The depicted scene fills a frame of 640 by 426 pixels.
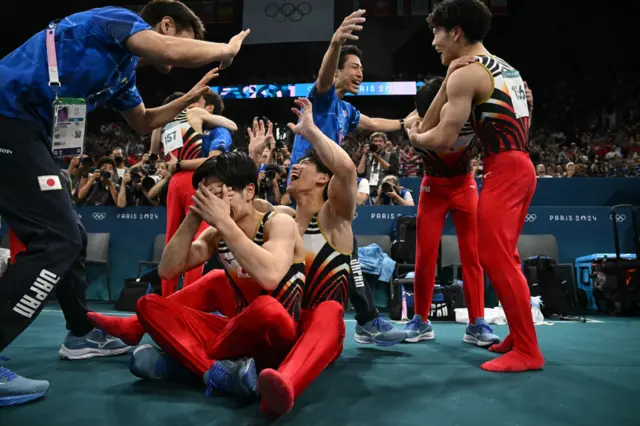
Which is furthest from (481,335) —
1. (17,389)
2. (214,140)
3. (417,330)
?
(17,389)

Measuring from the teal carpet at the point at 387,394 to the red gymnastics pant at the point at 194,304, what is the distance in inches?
7.4

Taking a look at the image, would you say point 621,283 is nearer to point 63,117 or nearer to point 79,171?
point 63,117

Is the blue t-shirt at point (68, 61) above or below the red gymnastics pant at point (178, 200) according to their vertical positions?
above

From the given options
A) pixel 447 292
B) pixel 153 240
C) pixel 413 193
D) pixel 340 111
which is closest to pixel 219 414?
pixel 340 111

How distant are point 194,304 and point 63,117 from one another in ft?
3.88

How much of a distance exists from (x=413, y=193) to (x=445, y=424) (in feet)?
20.1

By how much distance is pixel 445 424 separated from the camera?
1796 millimetres

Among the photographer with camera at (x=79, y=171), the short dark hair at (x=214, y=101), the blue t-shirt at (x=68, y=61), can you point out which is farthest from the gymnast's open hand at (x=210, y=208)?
the photographer with camera at (x=79, y=171)

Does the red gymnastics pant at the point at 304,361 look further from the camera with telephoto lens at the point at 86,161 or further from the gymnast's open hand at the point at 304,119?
the camera with telephoto lens at the point at 86,161

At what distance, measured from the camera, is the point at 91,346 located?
9.50 ft

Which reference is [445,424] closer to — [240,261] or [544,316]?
[240,261]

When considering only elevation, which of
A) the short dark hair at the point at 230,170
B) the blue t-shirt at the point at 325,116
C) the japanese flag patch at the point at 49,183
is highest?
the blue t-shirt at the point at 325,116

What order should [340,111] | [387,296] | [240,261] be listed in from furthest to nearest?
[387,296] → [340,111] → [240,261]

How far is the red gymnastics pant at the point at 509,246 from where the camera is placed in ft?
8.57
